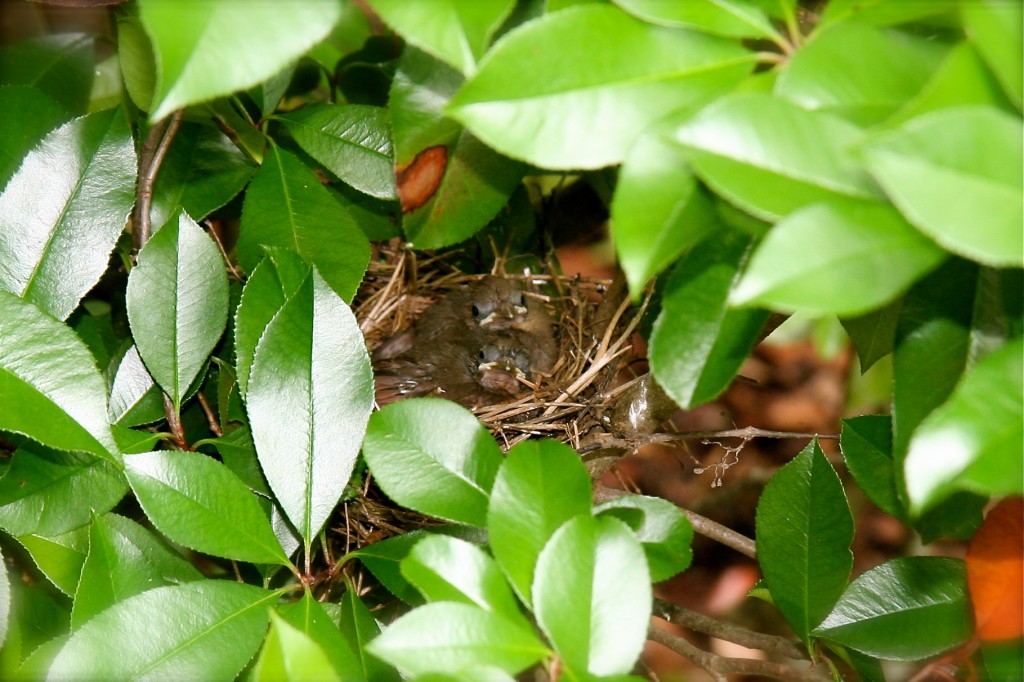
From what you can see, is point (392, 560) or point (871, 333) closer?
point (392, 560)

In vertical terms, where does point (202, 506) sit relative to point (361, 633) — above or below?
above

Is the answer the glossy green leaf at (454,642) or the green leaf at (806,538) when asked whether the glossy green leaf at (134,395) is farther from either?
the green leaf at (806,538)

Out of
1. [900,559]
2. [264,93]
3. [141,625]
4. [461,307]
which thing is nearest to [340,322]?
[141,625]

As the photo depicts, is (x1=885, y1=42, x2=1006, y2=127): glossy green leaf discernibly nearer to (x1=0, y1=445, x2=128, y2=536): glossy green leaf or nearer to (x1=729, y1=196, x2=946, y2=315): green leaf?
(x1=729, y1=196, x2=946, y2=315): green leaf

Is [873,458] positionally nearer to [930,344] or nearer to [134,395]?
[930,344]

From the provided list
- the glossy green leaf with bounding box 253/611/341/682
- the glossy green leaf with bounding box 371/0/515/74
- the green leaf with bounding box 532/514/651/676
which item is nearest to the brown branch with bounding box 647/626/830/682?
the green leaf with bounding box 532/514/651/676

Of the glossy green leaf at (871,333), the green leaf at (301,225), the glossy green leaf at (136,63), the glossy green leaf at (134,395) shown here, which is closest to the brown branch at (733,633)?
the glossy green leaf at (871,333)

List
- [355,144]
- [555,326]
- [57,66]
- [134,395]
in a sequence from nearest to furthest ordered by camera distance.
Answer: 1. [134,395]
2. [355,144]
3. [57,66]
4. [555,326]

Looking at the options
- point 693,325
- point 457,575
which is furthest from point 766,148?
point 457,575
